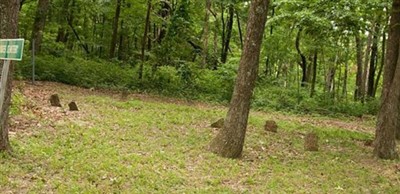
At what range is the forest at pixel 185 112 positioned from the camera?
747 cm

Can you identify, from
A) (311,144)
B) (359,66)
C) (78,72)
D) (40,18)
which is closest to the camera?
(311,144)

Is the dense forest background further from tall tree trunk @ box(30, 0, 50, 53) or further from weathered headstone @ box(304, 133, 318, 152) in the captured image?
weathered headstone @ box(304, 133, 318, 152)

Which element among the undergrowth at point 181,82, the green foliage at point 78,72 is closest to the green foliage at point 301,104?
the undergrowth at point 181,82

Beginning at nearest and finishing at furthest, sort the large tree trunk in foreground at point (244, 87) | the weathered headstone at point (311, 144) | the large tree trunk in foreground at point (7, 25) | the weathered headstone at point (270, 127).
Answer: the large tree trunk in foreground at point (7, 25)
the large tree trunk in foreground at point (244, 87)
the weathered headstone at point (311, 144)
the weathered headstone at point (270, 127)

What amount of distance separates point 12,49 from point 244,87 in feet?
17.0

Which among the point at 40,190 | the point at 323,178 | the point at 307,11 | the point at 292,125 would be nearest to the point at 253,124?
the point at 292,125

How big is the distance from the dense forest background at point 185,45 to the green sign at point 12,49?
34.7 feet

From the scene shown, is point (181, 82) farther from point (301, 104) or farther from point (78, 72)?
point (301, 104)

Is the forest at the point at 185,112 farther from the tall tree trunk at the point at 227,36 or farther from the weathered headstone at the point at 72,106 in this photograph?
the tall tree trunk at the point at 227,36

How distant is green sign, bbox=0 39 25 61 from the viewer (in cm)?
540

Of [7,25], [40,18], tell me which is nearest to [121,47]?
[40,18]

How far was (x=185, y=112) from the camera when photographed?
1521 cm

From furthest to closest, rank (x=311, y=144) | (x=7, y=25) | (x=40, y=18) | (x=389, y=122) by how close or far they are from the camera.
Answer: (x=40, y=18) → (x=311, y=144) → (x=389, y=122) → (x=7, y=25)

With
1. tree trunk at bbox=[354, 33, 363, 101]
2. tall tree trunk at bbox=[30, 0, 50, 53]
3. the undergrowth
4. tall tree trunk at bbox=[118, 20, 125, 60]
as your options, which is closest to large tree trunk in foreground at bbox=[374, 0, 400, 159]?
the undergrowth
